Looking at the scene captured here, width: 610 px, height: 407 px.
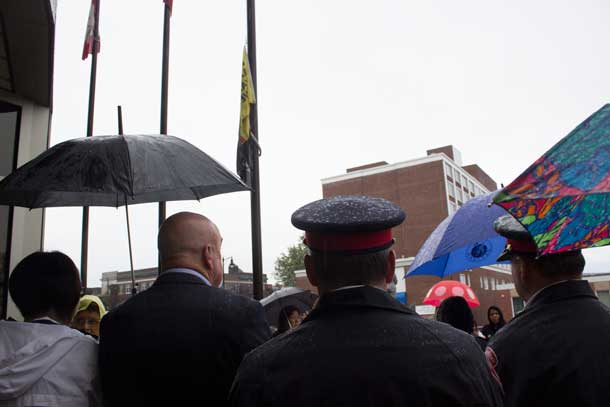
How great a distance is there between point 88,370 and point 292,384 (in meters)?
1.12

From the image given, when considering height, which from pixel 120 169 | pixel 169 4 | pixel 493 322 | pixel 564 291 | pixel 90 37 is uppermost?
pixel 90 37

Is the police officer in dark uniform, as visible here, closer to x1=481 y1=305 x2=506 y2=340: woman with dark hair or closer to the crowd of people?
the crowd of people

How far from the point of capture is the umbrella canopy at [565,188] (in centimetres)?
197

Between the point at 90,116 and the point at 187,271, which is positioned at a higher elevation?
the point at 90,116

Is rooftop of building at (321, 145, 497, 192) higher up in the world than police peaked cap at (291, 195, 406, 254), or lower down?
higher up

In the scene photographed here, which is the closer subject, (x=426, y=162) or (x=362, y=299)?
(x=362, y=299)

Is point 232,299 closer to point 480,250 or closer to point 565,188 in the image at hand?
point 565,188

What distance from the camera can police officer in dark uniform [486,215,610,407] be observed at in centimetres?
214

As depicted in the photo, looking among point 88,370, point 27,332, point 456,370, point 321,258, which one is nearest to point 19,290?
point 27,332

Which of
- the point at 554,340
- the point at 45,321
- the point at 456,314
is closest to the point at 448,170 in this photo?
the point at 456,314

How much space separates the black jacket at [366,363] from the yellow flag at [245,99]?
14.8 ft

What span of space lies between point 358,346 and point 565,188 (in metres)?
0.98

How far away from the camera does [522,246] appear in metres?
2.59

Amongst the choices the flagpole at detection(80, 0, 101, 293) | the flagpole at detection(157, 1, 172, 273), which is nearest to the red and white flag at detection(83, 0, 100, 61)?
the flagpole at detection(80, 0, 101, 293)
